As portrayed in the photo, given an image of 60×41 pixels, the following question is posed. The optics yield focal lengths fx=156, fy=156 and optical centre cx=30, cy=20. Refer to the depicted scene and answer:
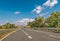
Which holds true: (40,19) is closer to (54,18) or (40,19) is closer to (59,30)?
(54,18)

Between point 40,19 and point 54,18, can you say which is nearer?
point 54,18

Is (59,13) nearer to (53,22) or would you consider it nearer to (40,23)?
(53,22)

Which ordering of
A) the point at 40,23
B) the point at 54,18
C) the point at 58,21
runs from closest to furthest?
the point at 58,21, the point at 54,18, the point at 40,23

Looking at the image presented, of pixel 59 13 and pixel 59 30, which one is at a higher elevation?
pixel 59 13

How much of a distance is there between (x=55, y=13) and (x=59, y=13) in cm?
399

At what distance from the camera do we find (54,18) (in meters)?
111

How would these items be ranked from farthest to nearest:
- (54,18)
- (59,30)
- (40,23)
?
1. (40,23)
2. (54,18)
3. (59,30)

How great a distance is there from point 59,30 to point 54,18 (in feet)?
241

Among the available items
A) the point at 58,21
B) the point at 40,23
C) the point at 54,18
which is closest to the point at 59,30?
the point at 58,21

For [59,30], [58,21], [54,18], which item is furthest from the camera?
[54,18]

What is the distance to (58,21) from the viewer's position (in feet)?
339

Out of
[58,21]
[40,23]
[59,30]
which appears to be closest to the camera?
[59,30]

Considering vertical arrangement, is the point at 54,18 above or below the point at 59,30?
above

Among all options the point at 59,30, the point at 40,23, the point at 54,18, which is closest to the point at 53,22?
the point at 54,18
